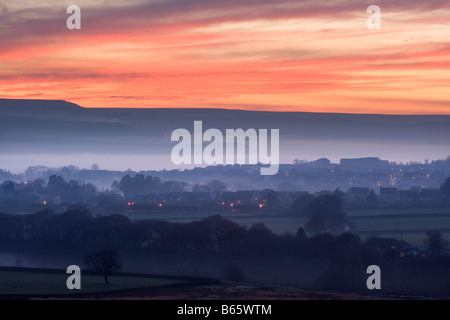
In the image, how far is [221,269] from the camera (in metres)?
68.4

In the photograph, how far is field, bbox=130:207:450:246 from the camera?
288 ft

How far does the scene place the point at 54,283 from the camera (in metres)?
53.3

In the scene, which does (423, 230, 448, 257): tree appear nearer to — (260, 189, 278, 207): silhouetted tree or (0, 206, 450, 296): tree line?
(0, 206, 450, 296): tree line

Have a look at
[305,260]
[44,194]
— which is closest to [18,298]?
[305,260]

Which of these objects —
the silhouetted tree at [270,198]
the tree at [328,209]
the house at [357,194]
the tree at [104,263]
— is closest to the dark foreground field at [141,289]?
the tree at [104,263]

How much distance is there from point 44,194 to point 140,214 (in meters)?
67.8

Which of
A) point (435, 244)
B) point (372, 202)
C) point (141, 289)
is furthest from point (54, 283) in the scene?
point (372, 202)

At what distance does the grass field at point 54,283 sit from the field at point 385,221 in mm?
32341

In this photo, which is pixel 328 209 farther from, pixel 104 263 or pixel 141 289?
pixel 141 289

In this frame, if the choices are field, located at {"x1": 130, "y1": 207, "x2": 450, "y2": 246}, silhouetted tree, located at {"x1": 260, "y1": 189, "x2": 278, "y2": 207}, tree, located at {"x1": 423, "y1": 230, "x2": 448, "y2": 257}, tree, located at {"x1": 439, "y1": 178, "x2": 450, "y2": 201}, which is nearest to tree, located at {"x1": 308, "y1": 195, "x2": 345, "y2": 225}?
field, located at {"x1": 130, "y1": 207, "x2": 450, "y2": 246}

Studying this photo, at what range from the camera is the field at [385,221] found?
8781 centimetres

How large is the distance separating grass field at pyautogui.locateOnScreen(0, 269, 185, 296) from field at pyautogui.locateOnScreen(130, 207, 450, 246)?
32.3 m

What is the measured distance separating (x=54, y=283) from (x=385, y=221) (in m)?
56.9

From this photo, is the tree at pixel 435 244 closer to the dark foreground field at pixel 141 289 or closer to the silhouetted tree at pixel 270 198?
the dark foreground field at pixel 141 289
